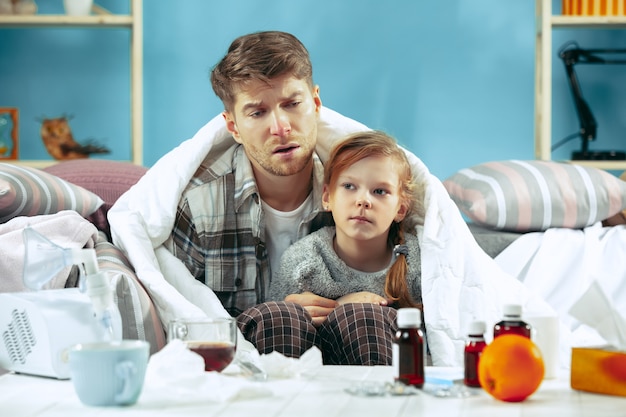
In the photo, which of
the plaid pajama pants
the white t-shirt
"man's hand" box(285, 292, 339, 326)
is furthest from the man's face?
the plaid pajama pants

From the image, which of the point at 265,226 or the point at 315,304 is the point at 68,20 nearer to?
the point at 265,226

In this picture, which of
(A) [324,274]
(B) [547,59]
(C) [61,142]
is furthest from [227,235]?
(B) [547,59]

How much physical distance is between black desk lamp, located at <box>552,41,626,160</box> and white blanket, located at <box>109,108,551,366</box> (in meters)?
1.34

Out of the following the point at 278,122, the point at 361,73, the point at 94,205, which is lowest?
the point at 94,205

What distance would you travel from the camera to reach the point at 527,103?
3.45 metres

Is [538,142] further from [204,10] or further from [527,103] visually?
[204,10]

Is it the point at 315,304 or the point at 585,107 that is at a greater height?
the point at 585,107

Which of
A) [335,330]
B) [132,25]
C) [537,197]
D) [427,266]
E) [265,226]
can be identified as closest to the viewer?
[335,330]

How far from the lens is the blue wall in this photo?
3.45m

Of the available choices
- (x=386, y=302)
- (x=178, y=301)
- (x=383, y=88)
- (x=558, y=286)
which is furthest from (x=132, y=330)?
(x=383, y=88)

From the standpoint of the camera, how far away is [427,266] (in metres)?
1.99

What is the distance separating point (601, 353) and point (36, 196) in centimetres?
137

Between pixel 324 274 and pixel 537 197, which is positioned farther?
pixel 537 197

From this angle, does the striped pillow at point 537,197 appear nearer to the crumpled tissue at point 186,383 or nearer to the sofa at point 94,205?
the sofa at point 94,205
